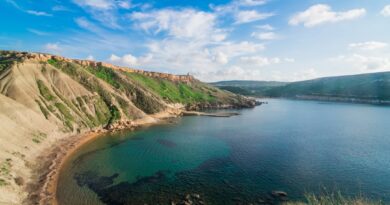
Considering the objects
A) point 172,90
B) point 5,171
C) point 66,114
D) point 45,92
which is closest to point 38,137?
point 66,114

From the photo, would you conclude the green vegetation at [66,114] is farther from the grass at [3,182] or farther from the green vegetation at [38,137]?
the grass at [3,182]

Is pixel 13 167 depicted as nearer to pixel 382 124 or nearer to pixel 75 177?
pixel 75 177

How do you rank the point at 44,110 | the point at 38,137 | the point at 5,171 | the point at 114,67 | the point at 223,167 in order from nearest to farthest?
the point at 5,171
the point at 223,167
the point at 38,137
the point at 44,110
the point at 114,67

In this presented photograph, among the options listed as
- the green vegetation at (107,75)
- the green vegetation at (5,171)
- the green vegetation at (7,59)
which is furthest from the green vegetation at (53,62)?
the green vegetation at (5,171)

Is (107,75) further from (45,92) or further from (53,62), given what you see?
(45,92)

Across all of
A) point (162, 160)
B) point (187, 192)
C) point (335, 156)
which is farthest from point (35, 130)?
point (335, 156)
